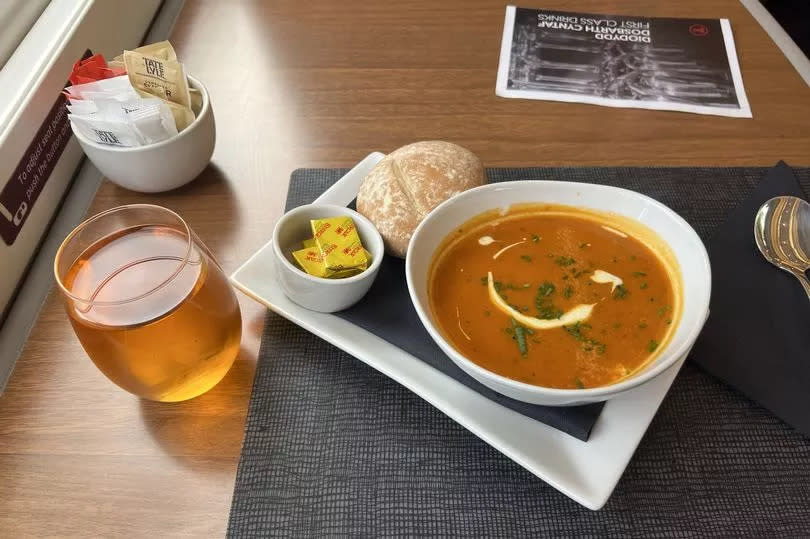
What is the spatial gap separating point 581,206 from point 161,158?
80 centimetres

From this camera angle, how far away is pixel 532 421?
89 centimetres

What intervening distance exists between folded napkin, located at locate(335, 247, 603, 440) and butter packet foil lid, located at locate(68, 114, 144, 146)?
1.80ft

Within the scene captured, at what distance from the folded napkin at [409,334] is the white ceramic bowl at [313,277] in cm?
3

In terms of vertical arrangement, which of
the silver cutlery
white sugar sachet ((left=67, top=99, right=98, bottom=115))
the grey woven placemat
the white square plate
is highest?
white sugar sachet ((left=67, top=99, right=98, bottom=115))

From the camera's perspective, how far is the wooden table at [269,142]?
904 mm

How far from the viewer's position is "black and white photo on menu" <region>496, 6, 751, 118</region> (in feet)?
5.01

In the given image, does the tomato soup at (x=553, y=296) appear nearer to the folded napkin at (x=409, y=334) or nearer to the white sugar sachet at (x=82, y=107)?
the folded napkin at (x=409, y=334)

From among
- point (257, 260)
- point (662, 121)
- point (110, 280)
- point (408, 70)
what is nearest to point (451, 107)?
point (408, 70)

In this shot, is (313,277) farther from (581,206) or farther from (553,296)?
(581,206)

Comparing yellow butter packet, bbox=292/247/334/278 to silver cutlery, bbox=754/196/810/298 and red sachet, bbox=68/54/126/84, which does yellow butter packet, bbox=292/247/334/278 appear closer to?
red sachet, bbox=68/54/126/84

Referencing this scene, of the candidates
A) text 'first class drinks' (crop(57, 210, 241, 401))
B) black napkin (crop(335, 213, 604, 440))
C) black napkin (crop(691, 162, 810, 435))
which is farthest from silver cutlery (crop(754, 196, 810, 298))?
text 'first class drinks' (crop(57, 210, 241, 401))

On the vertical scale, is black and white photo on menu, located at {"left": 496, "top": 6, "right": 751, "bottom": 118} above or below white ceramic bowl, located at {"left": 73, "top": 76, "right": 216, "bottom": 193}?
above

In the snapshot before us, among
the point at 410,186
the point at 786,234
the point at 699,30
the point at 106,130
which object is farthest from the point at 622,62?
the point at 106,130

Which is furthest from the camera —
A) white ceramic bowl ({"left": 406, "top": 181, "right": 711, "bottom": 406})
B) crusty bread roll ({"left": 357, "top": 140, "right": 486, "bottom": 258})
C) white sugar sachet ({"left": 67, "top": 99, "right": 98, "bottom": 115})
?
white sugar sachet ({"left": 67, "top": 99, "right": 98, "bottom": 115})
